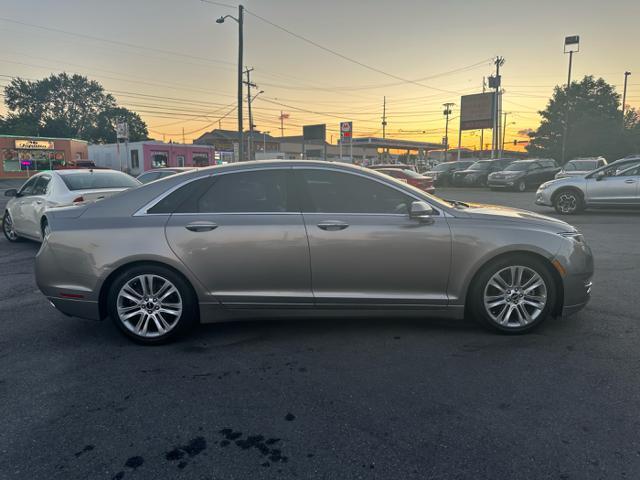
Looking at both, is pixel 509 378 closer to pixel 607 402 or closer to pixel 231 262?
pixel 607 402

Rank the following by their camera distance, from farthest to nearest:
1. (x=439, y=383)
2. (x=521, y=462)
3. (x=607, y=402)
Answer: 1. (x=439, y=383)
2. (x=607, y=402)
3. (x=521, y=462)

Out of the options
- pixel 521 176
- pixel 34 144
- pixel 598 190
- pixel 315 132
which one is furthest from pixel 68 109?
pixel 598 190

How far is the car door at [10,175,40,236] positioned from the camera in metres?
8.51

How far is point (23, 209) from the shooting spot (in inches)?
342

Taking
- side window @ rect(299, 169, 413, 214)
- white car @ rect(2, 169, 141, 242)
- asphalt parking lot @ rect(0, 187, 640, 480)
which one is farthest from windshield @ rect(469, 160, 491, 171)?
side window @ rect(299, 169, 413, 214)

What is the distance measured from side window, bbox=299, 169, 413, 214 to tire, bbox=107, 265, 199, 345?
1.33 metres

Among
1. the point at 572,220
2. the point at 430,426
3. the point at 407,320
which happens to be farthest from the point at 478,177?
the point at 430,426

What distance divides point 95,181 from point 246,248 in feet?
18.6

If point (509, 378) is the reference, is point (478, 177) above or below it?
above

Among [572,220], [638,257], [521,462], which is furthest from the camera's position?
[572,220]

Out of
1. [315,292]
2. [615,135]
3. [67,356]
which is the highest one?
[615,135]

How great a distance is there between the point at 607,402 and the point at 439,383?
1055 millimetres

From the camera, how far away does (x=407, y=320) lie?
4504 millimetres

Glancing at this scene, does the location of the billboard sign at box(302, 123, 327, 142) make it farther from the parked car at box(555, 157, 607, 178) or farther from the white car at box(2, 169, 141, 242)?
the white car at box(2, 169, 141, 242)
